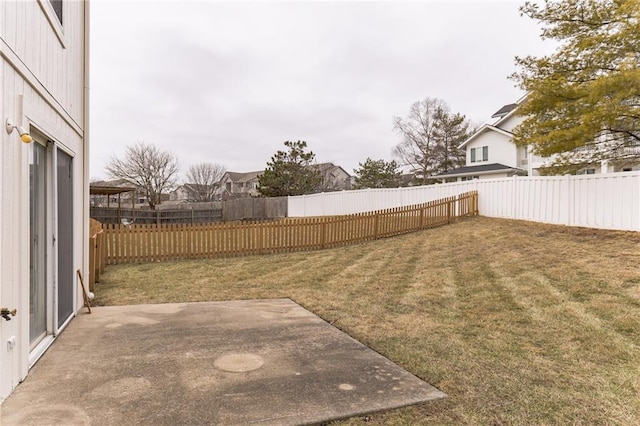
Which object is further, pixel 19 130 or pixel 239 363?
pixel 239 363

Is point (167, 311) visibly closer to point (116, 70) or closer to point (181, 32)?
point (181, 32)

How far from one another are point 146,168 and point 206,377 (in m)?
37.5

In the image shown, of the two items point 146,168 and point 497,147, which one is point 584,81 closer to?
point 497,147

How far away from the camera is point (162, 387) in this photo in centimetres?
296

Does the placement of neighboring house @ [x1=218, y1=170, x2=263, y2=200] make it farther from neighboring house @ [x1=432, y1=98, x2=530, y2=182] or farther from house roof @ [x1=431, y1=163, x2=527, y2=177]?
house roof @ [x1=431, y1=163, x2=527, y2=177]

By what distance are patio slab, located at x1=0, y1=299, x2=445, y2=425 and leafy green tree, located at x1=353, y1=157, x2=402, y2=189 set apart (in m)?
32.8

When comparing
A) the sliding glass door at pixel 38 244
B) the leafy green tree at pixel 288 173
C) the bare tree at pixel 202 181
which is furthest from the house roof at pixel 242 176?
the sliding glass door at pixel 38 244

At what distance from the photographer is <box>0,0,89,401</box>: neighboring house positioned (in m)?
2.86

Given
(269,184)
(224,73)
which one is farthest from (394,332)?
(269,184)

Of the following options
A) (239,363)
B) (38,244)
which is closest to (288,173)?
(38,244)

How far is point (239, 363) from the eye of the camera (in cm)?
348

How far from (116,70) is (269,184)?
1535 cm

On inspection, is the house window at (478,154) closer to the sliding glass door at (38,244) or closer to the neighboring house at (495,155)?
the neighboring house at (495,155)

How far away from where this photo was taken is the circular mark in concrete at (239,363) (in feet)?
11.0
